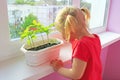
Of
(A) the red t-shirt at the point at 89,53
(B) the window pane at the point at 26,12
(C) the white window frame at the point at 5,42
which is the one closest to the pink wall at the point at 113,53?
(B) the window pane at the point at 26,12

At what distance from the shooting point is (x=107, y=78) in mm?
1970

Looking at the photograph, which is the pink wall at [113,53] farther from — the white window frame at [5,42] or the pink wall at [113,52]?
the white window frame at [5,42]

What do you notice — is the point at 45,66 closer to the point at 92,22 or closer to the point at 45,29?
the point at 45,29

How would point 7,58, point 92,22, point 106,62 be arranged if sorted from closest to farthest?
point 7,58
point 92,22
point 106,62

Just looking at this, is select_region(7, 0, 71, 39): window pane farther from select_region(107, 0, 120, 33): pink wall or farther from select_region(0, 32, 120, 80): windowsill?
select_region(107, 0, 120, 33): pink wall

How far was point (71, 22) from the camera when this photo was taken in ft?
2.61

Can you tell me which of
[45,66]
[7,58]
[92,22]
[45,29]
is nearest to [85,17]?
[45,29]

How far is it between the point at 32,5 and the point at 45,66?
1.34 feet

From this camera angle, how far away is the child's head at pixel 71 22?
31.6 inches

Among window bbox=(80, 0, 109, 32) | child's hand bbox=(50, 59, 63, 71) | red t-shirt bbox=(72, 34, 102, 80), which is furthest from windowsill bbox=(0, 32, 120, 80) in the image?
window bbox=(80, 0, 109, 32)

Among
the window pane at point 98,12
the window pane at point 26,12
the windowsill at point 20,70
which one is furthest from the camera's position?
the window pane at point 98,12

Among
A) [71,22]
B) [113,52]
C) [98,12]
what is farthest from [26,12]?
[113,52]

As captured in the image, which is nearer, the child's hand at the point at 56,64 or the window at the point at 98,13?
the child's hand at the point at 56,64

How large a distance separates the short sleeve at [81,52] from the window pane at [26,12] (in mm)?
381
